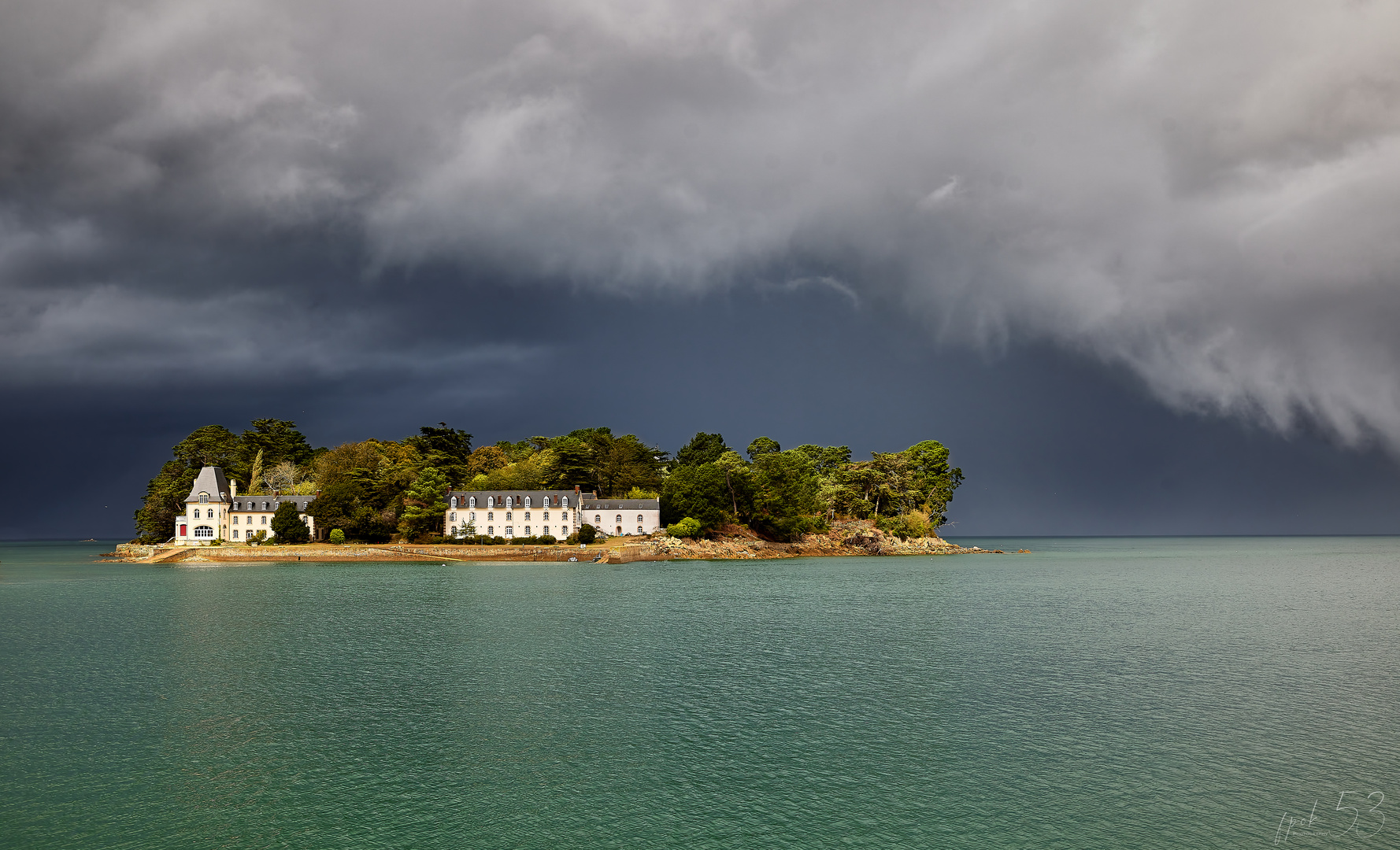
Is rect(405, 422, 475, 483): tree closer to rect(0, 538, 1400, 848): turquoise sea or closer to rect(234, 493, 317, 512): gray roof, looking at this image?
rect(234, 493, 317, 512): gray roof

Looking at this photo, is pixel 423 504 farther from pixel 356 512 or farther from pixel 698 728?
pixel 698 728

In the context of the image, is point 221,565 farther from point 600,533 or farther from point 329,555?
point 600,533

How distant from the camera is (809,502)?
113 meters

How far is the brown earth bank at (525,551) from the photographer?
94.4 m

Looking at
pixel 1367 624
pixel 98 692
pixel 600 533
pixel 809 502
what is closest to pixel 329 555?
pixel 600 533

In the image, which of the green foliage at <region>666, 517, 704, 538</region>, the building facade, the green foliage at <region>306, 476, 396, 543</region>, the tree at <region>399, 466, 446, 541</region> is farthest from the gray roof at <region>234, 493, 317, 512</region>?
the green foliage at <region>666, 517, 704, 538</region>

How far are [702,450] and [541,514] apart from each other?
33.4 metres

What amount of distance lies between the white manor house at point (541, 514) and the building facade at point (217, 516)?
21176 millimetres

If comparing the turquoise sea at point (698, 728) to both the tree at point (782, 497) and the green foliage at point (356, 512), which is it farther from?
the tree at point (782, 497)

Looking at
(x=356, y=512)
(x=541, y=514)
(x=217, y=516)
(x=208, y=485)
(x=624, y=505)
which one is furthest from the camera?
(x=624, y=505)

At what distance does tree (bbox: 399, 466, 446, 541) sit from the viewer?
97.6 meters

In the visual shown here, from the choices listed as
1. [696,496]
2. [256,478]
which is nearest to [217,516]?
[256,478]

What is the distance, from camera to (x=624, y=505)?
106312mm

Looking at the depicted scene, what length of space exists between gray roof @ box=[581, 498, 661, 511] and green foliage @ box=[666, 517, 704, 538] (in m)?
5.03
